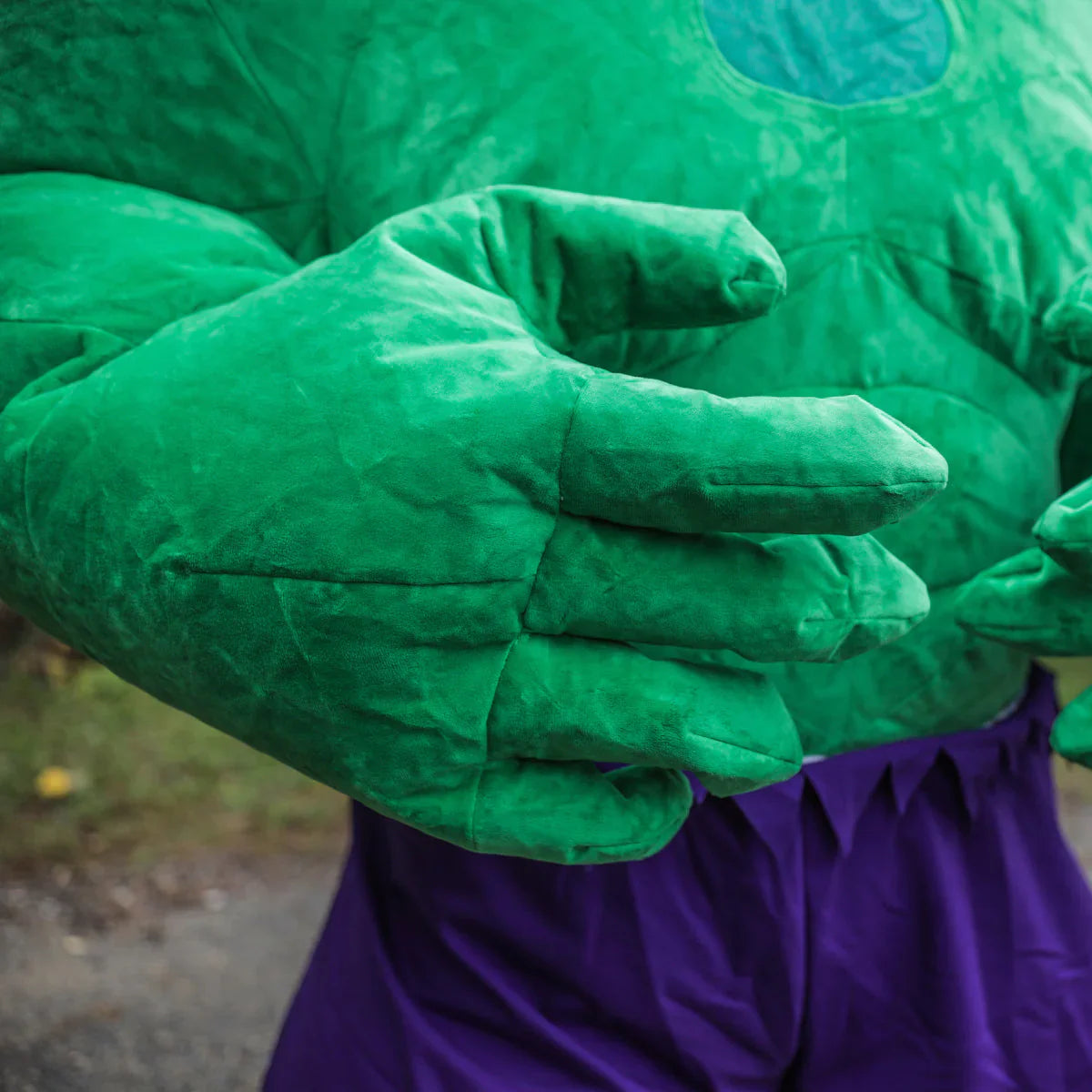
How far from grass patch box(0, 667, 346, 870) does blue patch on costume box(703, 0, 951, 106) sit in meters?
1.81

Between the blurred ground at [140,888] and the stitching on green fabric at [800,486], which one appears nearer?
the stitching on green fabric at [800,486]

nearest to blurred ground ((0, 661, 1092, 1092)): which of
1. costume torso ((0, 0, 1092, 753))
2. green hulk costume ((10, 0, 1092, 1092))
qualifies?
green hulk costume ((10, 0, 1092, 1092))

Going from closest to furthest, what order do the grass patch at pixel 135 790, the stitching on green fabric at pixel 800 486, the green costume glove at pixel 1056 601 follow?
the stitching on green fabric at pixel 800 486 → the green costume glove at pixel 1056 601 → the grass patch at pixel 135 790

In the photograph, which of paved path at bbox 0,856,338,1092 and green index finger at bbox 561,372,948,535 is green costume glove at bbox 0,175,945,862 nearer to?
green index finger at bbox 561,372,948,535

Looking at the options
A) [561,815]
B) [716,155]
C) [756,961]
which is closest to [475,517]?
[561,815]

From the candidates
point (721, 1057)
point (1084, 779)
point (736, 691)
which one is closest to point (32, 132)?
point (736, 691)

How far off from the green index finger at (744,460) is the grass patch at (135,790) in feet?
6.04

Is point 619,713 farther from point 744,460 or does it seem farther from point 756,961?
point 756,961

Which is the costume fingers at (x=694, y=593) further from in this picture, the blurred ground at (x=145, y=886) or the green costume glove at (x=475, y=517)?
the blurred ground at (x=145, y=886)

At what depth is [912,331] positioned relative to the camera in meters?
0.73

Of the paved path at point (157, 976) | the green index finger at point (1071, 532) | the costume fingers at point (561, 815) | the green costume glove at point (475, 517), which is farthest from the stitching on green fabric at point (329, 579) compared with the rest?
the paved path at point (157, 976)

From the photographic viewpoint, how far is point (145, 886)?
2.11m

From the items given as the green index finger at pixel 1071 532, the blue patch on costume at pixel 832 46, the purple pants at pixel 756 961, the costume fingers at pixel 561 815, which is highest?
the blue patch on costume at pixel 832 46

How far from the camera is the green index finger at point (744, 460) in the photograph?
539 millimetres
